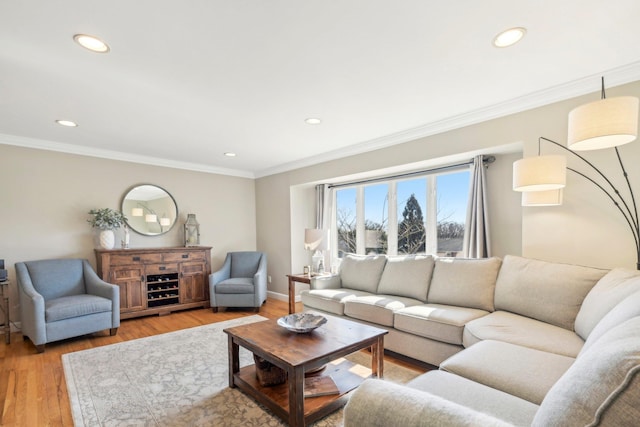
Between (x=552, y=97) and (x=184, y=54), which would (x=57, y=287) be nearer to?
(x=184, y=54)

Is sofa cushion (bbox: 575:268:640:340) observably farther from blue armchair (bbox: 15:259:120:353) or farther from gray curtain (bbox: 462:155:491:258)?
blue armchair (bbox: 15:259:120:353)

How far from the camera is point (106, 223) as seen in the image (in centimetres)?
413

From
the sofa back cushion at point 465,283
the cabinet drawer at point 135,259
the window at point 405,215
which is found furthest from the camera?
the cabinet drawer at point 135,259

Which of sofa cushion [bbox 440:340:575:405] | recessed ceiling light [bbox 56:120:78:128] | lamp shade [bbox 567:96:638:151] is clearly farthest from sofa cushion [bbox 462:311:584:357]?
recessed ceiling light [bbox 56:120:78:128]

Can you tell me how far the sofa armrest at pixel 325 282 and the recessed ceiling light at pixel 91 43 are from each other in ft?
9.77

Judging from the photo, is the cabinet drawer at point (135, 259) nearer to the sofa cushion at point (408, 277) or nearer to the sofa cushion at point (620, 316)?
the sofa cushion at point (408, 277)

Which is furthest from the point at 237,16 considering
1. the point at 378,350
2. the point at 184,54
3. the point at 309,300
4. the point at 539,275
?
the point at 309,300

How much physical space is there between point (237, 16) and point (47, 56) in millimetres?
1354

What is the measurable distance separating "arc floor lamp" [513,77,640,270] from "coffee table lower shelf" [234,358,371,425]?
1.91 m

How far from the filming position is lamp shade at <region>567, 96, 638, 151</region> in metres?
1.62

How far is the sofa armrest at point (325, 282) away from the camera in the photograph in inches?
151

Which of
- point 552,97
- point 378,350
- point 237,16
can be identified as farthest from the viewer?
point 552,97

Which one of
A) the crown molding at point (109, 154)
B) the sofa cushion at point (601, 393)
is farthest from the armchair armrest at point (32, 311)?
the sofa cushion at point (601, 393)

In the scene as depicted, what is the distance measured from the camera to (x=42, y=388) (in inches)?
92.9
